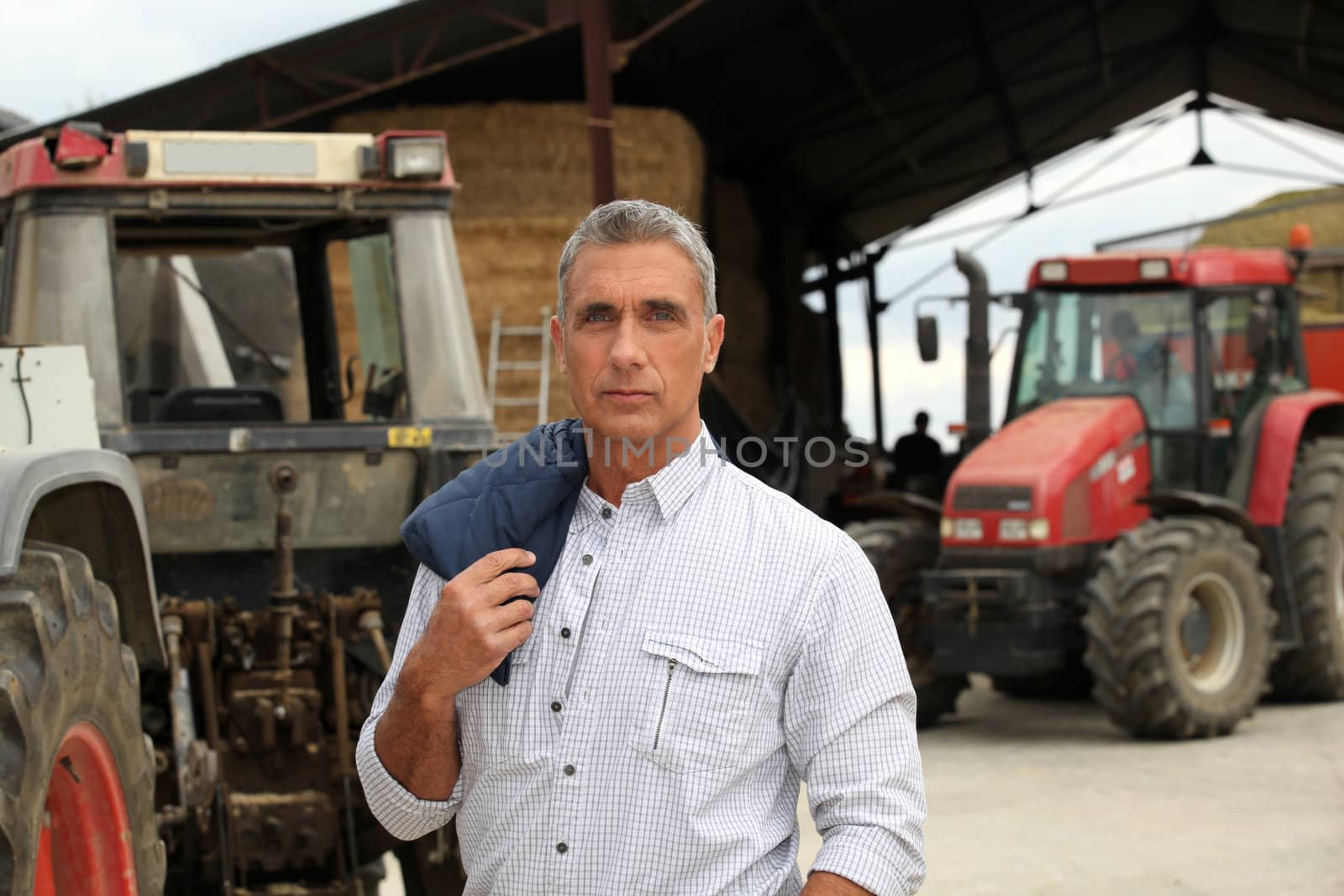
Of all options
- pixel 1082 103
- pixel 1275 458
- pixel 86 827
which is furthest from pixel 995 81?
pixel 86 827

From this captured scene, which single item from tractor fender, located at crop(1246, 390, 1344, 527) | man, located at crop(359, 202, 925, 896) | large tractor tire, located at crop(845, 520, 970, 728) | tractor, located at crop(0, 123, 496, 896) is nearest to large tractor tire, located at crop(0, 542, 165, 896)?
tractor, located at crop(0, 123, 496, 896)

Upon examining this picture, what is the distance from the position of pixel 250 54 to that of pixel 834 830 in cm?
988

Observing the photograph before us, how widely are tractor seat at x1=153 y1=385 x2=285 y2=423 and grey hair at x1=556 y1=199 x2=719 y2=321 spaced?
2915 millimetres

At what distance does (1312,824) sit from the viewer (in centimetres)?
585

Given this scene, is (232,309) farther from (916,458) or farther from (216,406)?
(916,458)

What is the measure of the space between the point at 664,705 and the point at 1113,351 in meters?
7.23

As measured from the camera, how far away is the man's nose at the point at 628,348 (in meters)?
1.94

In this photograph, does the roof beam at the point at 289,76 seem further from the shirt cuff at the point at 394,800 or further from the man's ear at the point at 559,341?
the shirt cuff at the point at 394,800

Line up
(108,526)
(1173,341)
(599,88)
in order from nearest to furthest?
(108,526) < (1173,341) < (599,88)

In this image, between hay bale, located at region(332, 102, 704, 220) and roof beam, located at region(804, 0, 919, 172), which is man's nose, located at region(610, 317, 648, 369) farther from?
roof beam, located at region(804, 0, 919, 172)

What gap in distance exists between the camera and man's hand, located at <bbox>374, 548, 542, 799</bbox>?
6.17 ft

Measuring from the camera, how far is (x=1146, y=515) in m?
8.39

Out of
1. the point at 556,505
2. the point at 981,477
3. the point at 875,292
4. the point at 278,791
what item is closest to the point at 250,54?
the point at 981,477

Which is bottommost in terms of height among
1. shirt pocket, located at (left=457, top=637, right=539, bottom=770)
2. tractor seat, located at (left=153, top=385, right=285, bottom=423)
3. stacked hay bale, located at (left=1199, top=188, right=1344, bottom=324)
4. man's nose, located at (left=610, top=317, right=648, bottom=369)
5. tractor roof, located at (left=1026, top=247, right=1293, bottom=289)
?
shirt pocket, located at (left=457, top=637, right=539, bottom=770)
